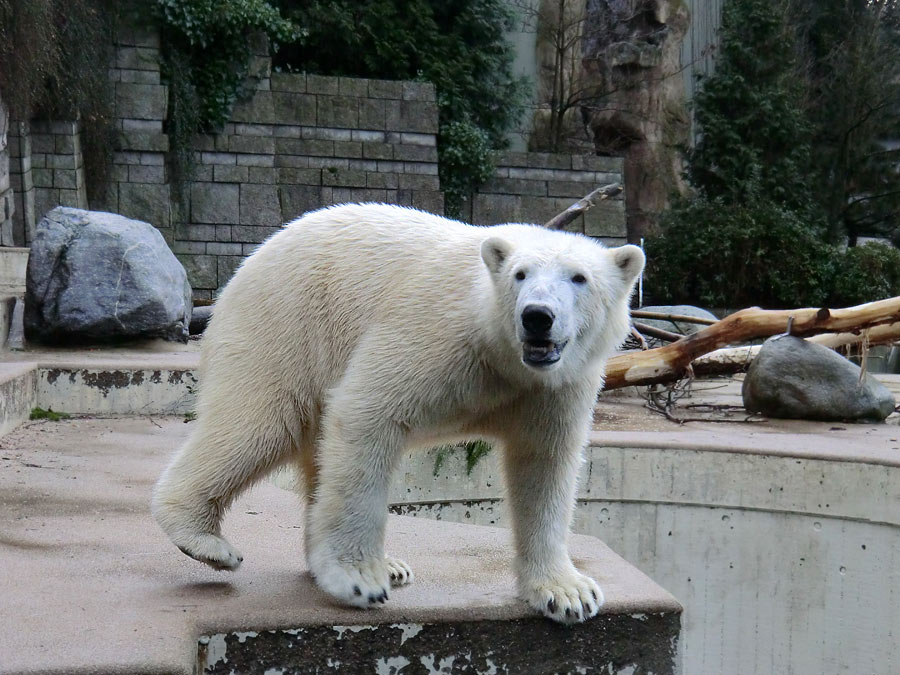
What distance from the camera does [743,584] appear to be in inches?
202

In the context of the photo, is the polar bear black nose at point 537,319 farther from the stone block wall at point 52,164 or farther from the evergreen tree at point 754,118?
the evergreen tree at point 754,118

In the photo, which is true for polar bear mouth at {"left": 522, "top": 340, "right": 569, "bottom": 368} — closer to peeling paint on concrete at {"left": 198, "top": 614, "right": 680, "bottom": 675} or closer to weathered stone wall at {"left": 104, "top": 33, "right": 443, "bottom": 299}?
peeling paint on concrete at {"left": 198, "top": 614, "right": 680, "bottom": 675}

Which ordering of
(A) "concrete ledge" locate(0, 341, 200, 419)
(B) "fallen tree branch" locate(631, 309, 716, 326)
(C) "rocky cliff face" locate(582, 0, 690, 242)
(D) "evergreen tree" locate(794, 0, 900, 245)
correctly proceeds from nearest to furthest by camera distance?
(A) "concrete ledge" locate(0, 341, 200, 419) < (B) "fallen tree branch" locate(631, 309, 716, 326) < (C) "rocky cliff face" locate(582, 0, 690, 242) < (D) "evergreen tree" locate(794, 0, 900, 245)

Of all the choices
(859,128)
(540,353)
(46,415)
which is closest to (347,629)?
(540,353)

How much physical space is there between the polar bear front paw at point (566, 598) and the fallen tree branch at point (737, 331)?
4.45 metres

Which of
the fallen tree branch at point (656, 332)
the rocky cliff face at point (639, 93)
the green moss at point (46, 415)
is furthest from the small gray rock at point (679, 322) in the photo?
the rocky cliff face at point (639, 93)

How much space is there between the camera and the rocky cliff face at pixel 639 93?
722 inches

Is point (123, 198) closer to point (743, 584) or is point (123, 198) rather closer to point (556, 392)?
point (743, 584)

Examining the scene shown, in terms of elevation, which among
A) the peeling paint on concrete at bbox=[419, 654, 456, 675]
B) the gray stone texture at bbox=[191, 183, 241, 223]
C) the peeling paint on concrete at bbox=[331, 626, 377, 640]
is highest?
the gray stone texture at bbox=[191, 183, 241, 223]

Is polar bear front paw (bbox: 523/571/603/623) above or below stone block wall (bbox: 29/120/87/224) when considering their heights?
below

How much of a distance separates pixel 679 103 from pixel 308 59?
8.24 metres

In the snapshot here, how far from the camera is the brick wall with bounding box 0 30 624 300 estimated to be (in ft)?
38.1

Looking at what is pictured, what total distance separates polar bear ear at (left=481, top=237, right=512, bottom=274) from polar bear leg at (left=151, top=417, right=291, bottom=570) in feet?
2.17

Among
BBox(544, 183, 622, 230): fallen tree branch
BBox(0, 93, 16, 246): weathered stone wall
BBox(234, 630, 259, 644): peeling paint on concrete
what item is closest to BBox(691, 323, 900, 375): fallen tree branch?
BBox(544, 183, 622, 230): fallen tree branch
